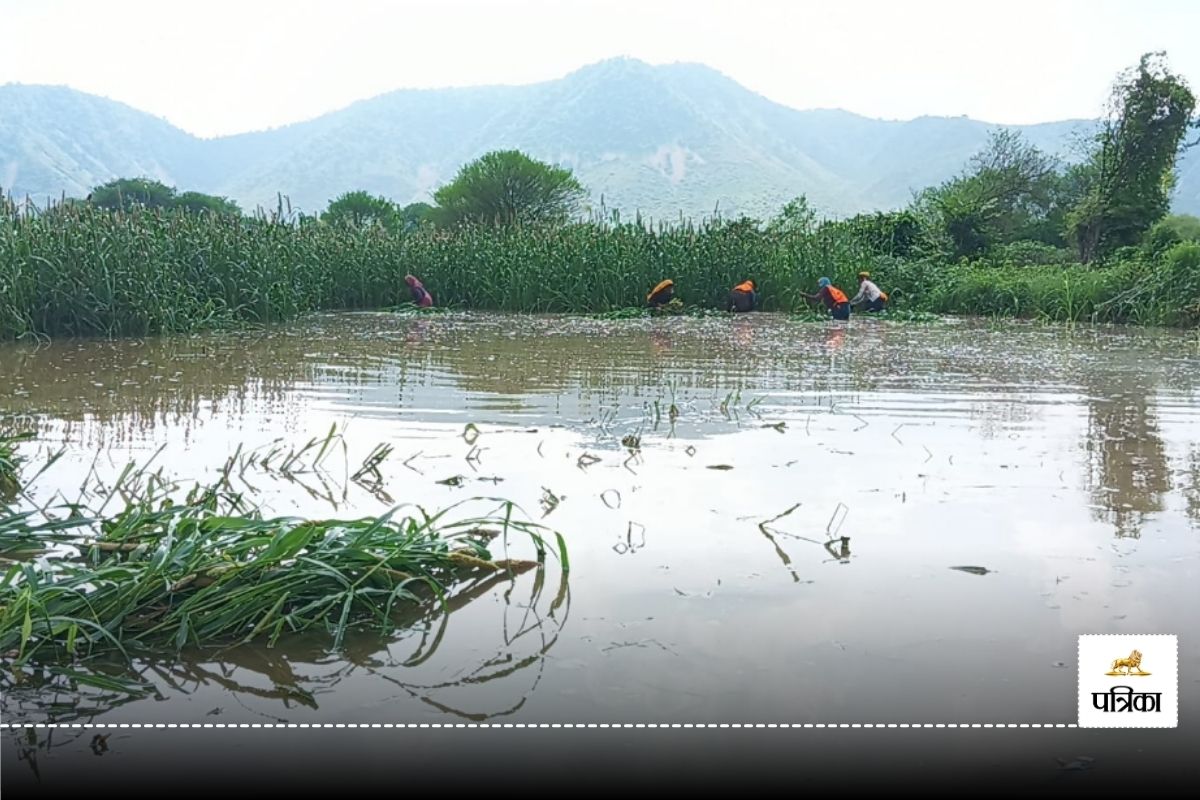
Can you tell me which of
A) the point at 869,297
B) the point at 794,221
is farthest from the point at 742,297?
the point at 794,221

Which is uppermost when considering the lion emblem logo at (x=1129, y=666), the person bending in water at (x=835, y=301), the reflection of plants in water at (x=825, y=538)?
the person bending in water at (x=835, y=301)

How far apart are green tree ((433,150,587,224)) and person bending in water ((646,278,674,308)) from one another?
58.3 ft

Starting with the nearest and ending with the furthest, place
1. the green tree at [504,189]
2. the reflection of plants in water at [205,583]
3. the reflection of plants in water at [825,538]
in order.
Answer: the reflection of plants in water at [205,583] < the reflection of plants in water at [825,538] < the green tree at [504,189]

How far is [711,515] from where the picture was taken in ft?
13.3

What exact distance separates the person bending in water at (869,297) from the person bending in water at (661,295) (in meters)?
2.97

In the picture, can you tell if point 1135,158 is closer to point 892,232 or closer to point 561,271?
point 892,232

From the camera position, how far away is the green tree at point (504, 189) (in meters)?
34.6

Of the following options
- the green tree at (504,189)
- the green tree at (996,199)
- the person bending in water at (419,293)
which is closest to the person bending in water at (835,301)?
the person bending in water at (419,293)

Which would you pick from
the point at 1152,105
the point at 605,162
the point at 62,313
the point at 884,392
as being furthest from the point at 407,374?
the point at 605,162

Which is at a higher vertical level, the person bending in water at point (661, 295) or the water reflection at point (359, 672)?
the person bending in water at point (661, 295)

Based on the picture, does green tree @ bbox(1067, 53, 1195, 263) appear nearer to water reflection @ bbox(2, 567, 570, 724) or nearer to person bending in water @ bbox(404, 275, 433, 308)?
person bending in water @ bbox(404, 275, 433, 308)

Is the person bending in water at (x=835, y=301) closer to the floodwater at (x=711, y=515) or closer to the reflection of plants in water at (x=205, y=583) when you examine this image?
the floodwater at (x=711, y=515)

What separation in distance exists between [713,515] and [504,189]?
105 ft

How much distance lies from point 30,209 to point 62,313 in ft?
4.61
